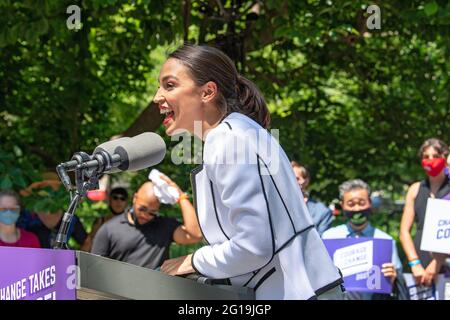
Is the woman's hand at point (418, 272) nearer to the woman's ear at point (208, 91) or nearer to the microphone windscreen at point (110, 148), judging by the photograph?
the woman's ear at point (208, 91)

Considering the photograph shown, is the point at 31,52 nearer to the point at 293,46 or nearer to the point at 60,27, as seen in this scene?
the point at 60,27

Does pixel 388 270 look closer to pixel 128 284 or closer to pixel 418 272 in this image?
pixel 418 272

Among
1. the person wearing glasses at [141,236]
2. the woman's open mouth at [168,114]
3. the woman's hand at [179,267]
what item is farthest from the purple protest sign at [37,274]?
the person wearing glasses at [141,236]

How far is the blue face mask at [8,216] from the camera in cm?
775

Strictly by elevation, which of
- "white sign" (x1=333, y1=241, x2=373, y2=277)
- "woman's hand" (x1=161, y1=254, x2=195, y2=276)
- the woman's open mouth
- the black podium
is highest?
"white sign" (x1=333, y1=241, x2=373, y2=277)

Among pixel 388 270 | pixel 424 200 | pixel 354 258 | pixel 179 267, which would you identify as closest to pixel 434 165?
pixel 424 200

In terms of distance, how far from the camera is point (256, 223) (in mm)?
2695

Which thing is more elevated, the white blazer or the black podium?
the white blazer

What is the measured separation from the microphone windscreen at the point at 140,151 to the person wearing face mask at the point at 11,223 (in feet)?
16.2

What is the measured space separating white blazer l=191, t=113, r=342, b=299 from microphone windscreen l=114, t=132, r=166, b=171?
0.55 feet

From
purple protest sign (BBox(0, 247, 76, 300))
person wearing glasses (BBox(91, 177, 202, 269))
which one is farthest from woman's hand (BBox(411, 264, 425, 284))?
purple protest sign (BBox(0, 247, 76, 300))

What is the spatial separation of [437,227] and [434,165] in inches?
30.4

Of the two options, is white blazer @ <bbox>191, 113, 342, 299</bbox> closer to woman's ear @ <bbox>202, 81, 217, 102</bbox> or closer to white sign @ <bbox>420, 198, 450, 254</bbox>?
woman's ear @ <bbox>202, 81, 217, 102</bbox>

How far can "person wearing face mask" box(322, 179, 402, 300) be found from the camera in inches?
293
